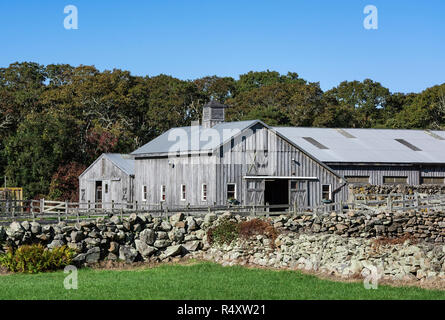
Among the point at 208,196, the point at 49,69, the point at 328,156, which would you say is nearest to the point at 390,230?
the point at 208,196

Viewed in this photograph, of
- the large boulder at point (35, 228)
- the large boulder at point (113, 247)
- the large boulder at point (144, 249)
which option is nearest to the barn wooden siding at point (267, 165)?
the large boulder at point (144, 249)

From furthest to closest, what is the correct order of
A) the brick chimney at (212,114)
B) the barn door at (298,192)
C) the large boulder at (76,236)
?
the brick chimney at (212,114), the barn door at (298,192), the large boulder at (76,236)

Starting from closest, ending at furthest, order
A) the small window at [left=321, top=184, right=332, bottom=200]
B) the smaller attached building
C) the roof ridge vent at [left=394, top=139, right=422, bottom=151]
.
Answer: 1. the small window at [left=321, top=184, right=332, bottom=200]
2. the smaller attached building
3. the roof ridge vent at [left=394, top=139, right=422, bottom=151]

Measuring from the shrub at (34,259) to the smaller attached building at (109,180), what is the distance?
69.8ft

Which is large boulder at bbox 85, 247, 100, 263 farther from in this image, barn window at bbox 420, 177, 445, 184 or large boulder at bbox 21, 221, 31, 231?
barn window at bbox 420, 177, 445, 184

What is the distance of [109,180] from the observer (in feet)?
168

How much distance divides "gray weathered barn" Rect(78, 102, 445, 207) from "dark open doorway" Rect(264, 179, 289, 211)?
0.06 meters

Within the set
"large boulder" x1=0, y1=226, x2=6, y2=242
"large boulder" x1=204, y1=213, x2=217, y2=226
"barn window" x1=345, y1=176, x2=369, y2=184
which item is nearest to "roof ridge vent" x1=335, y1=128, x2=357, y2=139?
"barn window" x1=345, y1=176, x2=369, y2=184

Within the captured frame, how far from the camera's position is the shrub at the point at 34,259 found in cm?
2544

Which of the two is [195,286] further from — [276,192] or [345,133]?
[345,133]

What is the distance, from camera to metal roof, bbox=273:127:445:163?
46875 millimetres

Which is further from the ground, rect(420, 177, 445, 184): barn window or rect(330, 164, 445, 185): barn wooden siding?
rect(330, 164, 445, 185): barn wooden siding

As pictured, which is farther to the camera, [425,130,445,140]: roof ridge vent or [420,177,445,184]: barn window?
[425,130,445,140]: roof ridge vent

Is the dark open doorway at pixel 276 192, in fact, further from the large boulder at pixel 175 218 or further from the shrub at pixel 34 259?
the shrub at pixel 34 259
